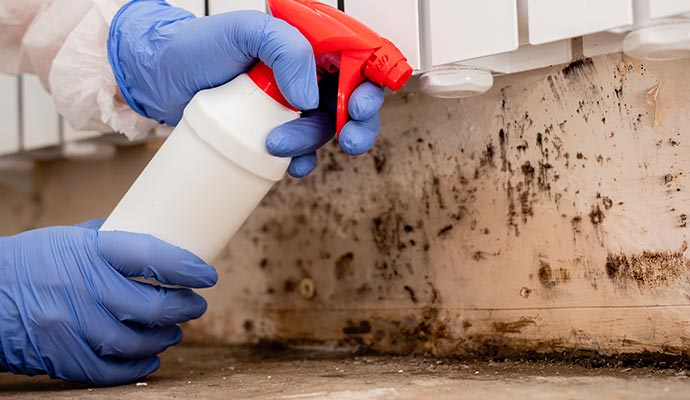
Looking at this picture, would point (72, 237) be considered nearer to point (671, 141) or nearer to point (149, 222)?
point (149, 222)

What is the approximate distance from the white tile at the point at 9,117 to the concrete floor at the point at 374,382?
1.88 feet

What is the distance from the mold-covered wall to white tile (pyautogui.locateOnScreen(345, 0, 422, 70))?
0.19m

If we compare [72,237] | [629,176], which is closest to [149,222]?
[72,237]

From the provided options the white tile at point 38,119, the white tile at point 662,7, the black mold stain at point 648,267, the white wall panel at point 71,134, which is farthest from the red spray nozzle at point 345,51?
the white tile at point 38,119

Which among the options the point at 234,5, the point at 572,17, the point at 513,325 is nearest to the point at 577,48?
the point at 572,17

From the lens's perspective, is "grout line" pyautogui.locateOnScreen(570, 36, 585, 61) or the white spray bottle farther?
"grout line" pyautogui.locateOnScreen(570, 36, 585, 61)

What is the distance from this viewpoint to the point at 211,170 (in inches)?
33.7

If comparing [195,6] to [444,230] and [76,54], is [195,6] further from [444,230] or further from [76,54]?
[444,230]

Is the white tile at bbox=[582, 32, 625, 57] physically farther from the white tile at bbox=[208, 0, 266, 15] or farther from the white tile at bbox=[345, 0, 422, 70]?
the white tile at bbox=[208, 0, 266, 15]

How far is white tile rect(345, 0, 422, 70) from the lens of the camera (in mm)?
920

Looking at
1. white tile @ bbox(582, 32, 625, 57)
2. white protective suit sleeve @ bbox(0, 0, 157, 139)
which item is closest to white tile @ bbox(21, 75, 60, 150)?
white protective suit sleeve @ bbox(0, 0, 157, 139)

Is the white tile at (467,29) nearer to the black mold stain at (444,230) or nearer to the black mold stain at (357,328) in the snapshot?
the black mold stain at (444,230)

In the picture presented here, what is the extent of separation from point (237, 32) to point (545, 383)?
56cm

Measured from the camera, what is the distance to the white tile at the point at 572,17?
78 centimetres
